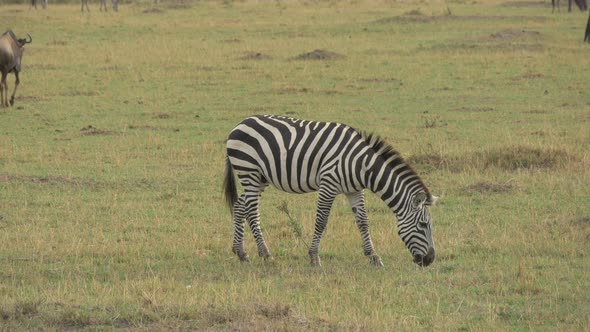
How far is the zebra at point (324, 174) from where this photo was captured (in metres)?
8.11

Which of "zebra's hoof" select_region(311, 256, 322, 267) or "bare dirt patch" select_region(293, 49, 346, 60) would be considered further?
"bare dirt patch" select_region(293, 49, 346, 60)

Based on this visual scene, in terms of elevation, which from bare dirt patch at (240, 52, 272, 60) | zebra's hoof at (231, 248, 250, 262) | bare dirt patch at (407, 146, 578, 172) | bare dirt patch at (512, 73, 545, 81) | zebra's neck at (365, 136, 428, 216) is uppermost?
zebra's neck at (365, 136, 428, 216)

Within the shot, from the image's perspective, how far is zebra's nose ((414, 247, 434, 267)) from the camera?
26.2ft

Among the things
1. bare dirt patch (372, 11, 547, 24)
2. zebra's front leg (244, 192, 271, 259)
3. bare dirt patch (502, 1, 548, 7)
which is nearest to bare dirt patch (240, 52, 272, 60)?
bare dirt patch (372, 11, 547, 24)

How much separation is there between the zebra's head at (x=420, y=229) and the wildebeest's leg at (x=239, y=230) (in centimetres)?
153

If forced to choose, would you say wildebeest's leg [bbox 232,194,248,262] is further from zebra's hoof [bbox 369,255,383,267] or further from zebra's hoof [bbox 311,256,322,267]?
zebra's hoof [bbox 369,255,383,267]

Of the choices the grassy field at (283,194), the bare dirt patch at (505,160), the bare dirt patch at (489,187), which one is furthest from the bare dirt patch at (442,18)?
the bare dirt patch at (489,187)

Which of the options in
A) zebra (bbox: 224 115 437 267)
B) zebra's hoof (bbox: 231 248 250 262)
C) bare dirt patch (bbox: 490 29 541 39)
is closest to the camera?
zebra (bbox: 224 115 437 267)

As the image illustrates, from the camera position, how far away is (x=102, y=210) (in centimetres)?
1085

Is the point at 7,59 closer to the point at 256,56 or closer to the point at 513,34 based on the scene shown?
the point at 256,56

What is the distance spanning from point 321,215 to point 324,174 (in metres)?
0.35

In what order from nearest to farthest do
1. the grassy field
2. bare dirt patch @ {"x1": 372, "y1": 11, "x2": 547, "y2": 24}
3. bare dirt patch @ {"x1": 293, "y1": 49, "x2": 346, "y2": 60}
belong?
the grassy field → bare dirt patch @ {"x1": 293, "y1": 49, "x2": 346, "y2": 60} → bare dirt patch @ {"x1": 372, "y1": 11, "x2": 547, "y2": 24}

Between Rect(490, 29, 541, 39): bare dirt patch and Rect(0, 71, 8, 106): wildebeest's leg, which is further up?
Rect(0, 71, 8, 106): wildebeest's leg

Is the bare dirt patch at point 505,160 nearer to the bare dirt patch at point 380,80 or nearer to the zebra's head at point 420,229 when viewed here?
the zebra's head at point 420,229
